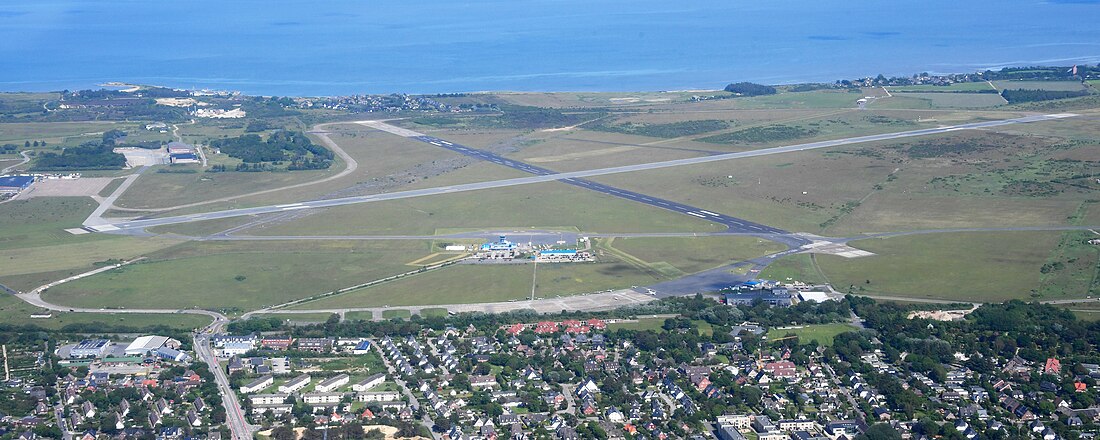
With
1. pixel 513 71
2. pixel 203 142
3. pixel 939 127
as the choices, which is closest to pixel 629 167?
pixel 939 127

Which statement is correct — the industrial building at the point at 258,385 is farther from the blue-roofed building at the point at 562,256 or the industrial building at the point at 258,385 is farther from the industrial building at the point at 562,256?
the blue-roofed building at the point at 562,256

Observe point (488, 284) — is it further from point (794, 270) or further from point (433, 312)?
point (794, 270)

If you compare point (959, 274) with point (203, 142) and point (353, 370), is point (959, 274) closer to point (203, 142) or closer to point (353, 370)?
point (353, 370)

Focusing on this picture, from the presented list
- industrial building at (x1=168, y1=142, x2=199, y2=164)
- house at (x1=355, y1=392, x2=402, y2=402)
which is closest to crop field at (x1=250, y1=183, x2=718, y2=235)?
industrial building at (x1=168, y1=142, x2=199, y2=164)

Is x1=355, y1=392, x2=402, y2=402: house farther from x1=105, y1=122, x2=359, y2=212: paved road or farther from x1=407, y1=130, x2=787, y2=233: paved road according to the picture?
x1=105, y1=122, x2=359, y2=212: paved road

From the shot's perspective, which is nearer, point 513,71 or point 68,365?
point 68,365
